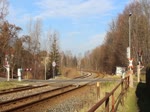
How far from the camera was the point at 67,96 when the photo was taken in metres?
22.2

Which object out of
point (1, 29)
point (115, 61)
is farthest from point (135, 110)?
point (115, 61)

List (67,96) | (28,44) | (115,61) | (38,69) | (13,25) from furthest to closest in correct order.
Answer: (115,61) < (28,44) < (38,69) < (13,25) < (67,96)

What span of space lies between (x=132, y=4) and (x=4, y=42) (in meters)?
32.0

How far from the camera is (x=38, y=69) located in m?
74.3

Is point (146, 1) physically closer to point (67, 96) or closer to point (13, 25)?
point (13, 25)

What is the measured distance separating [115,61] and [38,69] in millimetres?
23016

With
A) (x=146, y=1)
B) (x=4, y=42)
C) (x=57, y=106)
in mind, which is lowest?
(x=57, y=106)

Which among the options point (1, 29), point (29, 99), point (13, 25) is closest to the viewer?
point (29, 99)

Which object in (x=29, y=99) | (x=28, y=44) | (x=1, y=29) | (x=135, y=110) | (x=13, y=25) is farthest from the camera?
(x=28, y=44)

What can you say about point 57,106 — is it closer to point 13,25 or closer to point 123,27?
point 13,25

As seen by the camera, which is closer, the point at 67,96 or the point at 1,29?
the point at 67,96

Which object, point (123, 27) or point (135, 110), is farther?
point (123, 27)

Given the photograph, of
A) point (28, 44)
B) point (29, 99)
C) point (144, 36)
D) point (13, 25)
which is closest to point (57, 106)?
point (29, 99)

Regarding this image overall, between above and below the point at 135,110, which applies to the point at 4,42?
above
